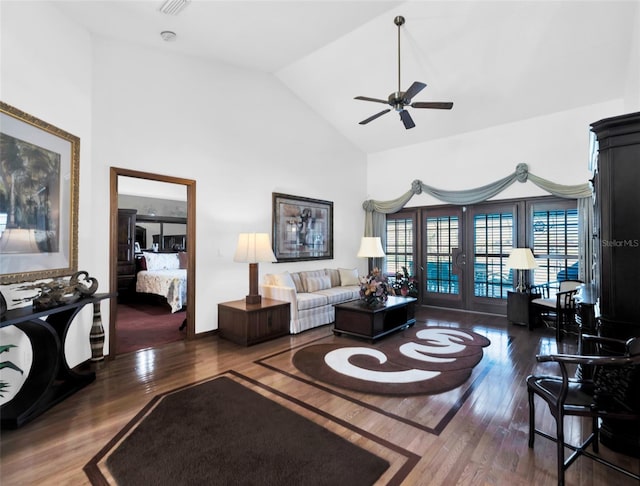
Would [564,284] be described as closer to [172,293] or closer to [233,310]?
[233,310]

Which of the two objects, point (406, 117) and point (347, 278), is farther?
point (347, 278)

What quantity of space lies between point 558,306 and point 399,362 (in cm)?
254

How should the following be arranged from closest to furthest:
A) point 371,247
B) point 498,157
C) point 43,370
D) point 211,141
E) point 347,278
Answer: point 43,370 → point 211,141 → point 371,247 → point 498,157 → point 347,278

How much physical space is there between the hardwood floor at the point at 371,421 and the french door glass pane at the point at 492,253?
2.16m

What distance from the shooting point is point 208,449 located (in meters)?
2.19

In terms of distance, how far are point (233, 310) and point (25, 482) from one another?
2.70 meters

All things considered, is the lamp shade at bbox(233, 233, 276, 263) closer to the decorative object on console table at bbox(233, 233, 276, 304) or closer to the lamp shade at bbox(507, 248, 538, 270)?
the decorative object on console table at bbox(233, 233, 276, 304)

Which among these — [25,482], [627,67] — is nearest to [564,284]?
[627,67]

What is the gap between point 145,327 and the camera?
16.9ft

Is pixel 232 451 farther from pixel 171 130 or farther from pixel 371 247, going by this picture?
pixel 371 247

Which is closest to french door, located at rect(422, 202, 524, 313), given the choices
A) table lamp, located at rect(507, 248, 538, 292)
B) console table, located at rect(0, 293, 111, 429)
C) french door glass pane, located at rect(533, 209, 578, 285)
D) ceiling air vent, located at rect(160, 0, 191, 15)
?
french door glass pane, located at rect(533, 209, 578, 285)

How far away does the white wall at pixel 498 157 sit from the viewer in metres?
5.26

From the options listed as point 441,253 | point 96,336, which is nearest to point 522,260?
point 441,253

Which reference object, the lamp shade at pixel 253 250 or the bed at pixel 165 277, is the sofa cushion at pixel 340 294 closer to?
the lamp shade at pixel 253 250
